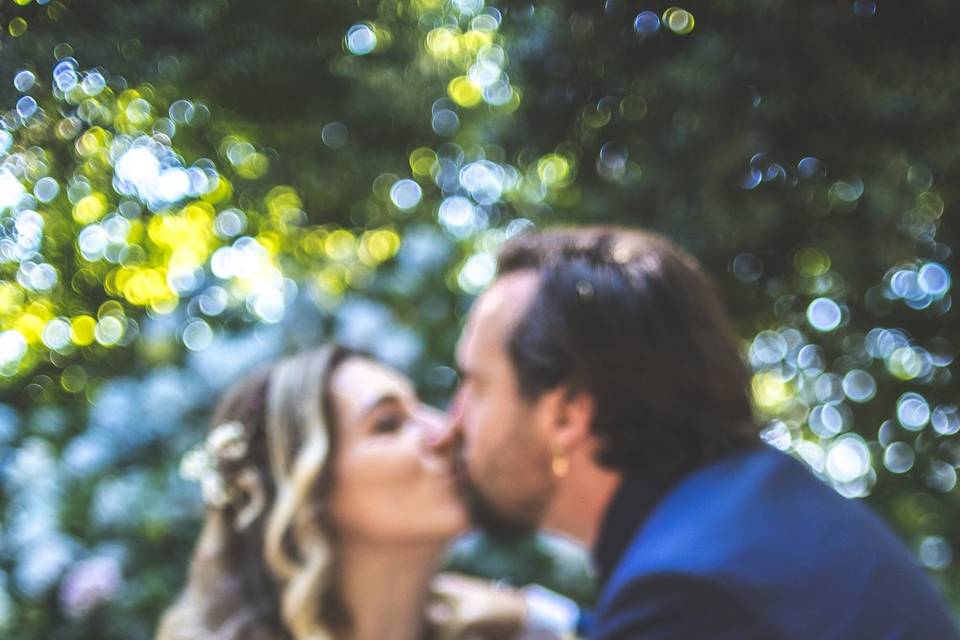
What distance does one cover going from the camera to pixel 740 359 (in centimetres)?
153

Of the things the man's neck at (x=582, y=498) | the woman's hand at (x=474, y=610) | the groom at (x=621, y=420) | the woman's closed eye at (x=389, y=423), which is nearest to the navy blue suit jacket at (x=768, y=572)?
the groom at (x=621, y=420)

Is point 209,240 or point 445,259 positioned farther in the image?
point 445,259

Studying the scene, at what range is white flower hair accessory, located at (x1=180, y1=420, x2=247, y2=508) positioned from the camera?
157 centimetres

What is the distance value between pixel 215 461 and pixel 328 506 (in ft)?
0.84

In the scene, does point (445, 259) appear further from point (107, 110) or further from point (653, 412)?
point (107, 110)

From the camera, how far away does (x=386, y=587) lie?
175 centimetres

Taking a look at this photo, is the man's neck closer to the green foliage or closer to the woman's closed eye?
the green foliage

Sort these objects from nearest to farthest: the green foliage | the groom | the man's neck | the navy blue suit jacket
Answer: the green foliage, the navy blue suit jacket, the groom, the man's neck

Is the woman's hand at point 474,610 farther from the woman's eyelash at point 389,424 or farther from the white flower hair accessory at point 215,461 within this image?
the white flower hair accessory at point 215,461

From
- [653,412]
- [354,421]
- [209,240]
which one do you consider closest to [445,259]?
[354,421]

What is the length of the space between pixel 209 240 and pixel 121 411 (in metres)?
0.48

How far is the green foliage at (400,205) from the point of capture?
0.83 metres

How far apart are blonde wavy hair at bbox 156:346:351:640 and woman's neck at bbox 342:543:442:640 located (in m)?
0.03

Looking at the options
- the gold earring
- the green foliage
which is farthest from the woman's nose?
the gold earring
